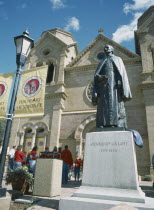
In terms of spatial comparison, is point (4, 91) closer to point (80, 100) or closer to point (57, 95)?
point (57, 95)

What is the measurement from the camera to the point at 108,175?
3936 millimetres

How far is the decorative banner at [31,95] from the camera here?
6.63m

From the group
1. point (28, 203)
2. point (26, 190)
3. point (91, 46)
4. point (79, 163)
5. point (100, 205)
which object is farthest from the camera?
point (91, 46)

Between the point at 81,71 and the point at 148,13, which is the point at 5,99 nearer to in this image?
the point at 81,71

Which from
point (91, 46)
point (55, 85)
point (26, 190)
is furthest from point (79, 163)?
point (91, 46)

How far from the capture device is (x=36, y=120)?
18.2 meters

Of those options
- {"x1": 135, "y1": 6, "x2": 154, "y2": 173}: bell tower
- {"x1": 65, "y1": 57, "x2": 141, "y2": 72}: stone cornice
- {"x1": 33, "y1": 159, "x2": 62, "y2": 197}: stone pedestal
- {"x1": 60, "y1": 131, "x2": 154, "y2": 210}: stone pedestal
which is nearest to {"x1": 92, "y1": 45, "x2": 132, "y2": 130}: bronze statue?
{"x1": 60, "y1": 131, "x2": 154, "y2": 210}: stone pedestal

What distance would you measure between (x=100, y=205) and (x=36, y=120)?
51.0 feet

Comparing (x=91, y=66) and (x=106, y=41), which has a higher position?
(x=106, y=41)

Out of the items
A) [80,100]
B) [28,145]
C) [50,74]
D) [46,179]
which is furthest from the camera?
[50,74]

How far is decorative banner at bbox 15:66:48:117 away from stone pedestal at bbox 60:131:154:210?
2972 millimetres

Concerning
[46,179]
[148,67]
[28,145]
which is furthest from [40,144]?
[148,67]

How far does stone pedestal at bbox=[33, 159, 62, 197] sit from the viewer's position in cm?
559

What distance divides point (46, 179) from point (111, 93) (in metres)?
3.50
